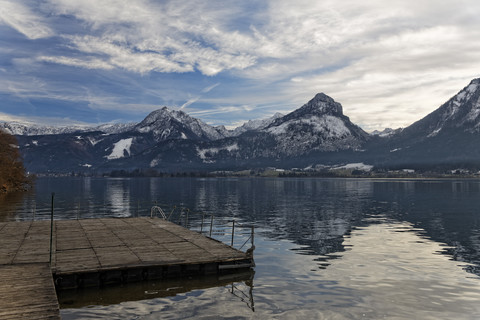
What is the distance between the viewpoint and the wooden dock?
84.3ft

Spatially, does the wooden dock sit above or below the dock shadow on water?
above

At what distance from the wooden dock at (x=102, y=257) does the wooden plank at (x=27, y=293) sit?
0.05 metres

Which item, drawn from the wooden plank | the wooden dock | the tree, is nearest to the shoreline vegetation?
the tree

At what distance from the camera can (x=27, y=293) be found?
2089 centimetres

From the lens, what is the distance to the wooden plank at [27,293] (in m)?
18.0

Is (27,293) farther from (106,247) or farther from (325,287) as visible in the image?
(325,287)

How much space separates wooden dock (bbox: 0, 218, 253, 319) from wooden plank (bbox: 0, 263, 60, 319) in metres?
0.05

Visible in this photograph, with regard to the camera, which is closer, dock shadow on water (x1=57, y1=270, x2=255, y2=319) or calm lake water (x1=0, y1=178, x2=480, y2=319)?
dock shadow on water (x1=57, y1=270, x2=255, y2=319)

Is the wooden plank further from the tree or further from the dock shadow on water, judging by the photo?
the tree

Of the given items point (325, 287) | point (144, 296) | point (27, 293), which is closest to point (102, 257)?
point (144, 296)

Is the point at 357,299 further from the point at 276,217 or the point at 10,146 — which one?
the point at 10,146

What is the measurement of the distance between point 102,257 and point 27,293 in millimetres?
9000

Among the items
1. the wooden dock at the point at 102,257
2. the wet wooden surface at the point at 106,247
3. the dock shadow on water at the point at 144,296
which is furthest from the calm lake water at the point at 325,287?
the wet wooden surface at the point at 106,247

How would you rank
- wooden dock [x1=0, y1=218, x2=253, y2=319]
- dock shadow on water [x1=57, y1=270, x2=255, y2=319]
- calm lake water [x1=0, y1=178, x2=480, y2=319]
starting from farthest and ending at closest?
wooden dock [x1=0, y1=218, x2=253, y2=319] → calm lake water [x1=0, y1=178, x2=480, y2=319] → dock shadow on water [x1=57, y1=270, x2=255, y2=319]
